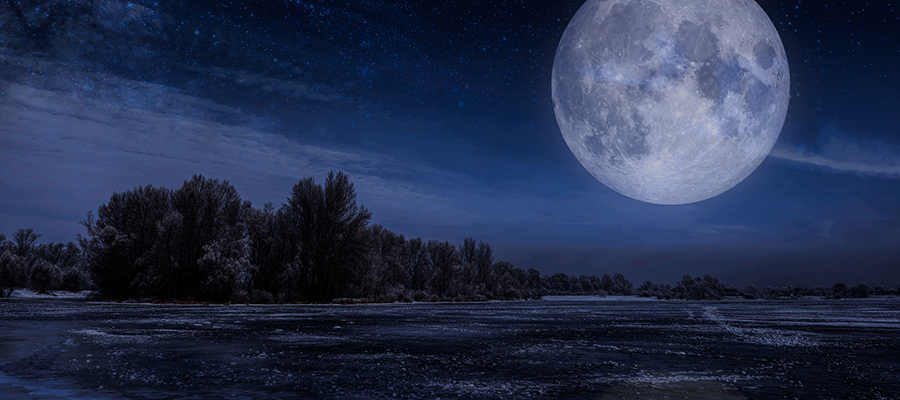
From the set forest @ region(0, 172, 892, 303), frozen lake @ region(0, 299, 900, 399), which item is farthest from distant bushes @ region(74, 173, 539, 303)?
frozen lake @ region(0, 299, 900, 399)

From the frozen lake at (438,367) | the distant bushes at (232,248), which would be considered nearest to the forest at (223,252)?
the distant bushes at (232,248)

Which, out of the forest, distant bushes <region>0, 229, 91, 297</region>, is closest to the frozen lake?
the forest

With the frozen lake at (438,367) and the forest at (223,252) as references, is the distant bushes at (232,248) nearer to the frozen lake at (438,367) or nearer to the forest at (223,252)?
the forest at (223,252)

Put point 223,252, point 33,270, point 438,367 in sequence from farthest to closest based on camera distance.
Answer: point 33,270
point 223,252
point 438,367

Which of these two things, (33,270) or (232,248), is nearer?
(232,248)

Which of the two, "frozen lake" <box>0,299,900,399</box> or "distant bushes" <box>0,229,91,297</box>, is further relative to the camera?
"distant bushes" <box>0,229,91,297</box>

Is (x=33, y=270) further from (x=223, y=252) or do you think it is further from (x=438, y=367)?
(x=438, y=367)

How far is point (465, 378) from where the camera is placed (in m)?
8.16

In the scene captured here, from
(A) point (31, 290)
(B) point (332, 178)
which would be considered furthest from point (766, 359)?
(A) point (31, 290)

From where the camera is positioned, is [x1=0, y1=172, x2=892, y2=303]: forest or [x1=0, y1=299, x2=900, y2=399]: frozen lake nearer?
[x1=0, y1=299, x2=900, y2=399]: frozen lake

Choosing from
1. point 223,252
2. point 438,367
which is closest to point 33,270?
point 223,252

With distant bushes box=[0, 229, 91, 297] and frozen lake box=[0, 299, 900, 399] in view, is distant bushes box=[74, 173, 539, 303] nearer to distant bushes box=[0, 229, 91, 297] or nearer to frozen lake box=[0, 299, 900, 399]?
distant bushes box=[0, 229, 91, 297]

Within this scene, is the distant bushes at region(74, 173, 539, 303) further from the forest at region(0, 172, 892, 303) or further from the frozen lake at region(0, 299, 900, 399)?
the frozen lake at region(0, 299, 900, 399)

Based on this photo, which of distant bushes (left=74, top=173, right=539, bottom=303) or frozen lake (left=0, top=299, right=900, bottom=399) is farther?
distant bushes (left=74, top=173, right=539, bottom=303)
